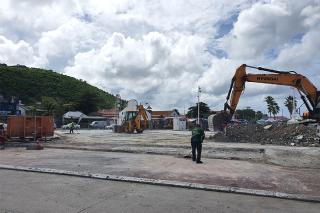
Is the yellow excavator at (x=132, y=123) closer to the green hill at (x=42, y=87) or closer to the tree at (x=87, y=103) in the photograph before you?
→ the green hill at (x=42, y=87)

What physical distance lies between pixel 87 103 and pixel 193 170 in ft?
361

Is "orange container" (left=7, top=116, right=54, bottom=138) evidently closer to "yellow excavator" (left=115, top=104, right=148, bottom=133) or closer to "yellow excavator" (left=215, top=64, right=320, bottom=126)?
"yellow excavator" (left=215, top=64, right=320, bottom=126)

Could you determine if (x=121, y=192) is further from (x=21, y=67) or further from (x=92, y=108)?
(x=21, y=67)

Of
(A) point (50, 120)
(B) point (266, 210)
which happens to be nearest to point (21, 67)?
(A) point (50, 120)

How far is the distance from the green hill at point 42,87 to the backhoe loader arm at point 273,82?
263ft

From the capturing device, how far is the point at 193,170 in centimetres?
1435

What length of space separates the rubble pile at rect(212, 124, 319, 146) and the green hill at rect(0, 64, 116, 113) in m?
79.1

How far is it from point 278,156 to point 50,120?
16.5 m

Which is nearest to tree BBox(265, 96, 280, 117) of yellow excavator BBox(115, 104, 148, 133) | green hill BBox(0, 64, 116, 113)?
green hill BBox(0, 64, 116, 113)

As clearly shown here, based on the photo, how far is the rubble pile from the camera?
28156 millimetres

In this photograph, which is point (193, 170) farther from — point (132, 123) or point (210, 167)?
point (132, 123)

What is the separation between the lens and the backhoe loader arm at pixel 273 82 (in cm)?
2763

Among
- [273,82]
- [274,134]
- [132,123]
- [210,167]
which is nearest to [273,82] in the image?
[273,82]

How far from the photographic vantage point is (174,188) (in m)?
11.2
